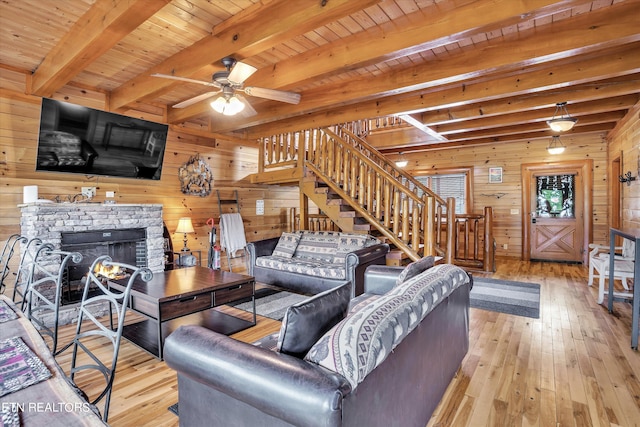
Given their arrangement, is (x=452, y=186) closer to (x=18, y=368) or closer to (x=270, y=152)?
(x=270, y=152)

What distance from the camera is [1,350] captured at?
1039mm

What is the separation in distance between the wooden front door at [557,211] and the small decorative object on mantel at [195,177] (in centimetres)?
646

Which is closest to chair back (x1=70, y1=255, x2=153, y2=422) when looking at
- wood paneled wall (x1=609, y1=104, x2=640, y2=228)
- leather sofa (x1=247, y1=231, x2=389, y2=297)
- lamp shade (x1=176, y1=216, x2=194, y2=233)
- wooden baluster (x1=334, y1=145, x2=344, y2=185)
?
leather sofa (x1=247, y1=231, x2=389, y2=297)

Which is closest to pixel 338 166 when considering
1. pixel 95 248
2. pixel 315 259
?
pixel 315 259

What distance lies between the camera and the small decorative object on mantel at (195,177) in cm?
549

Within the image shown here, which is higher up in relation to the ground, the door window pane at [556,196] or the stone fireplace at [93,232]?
the door window pane at [556,196]

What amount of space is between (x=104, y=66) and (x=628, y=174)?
281 inches

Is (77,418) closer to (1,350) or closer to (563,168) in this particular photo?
(1,350)

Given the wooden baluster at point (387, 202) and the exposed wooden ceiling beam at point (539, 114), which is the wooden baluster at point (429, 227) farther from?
the exposed wooden ceiling beam at point (539, 114)

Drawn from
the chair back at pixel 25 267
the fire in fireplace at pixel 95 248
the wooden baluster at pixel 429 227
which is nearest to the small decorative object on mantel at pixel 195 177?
the fire in fireplace at pixel 95 248

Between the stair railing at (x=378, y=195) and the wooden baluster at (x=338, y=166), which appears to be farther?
the wooden baluster at (x=338, y=166)

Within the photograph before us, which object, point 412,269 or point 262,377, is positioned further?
point 412,269

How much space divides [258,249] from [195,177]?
1761 mm

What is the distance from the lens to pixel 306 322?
1.37 metres
